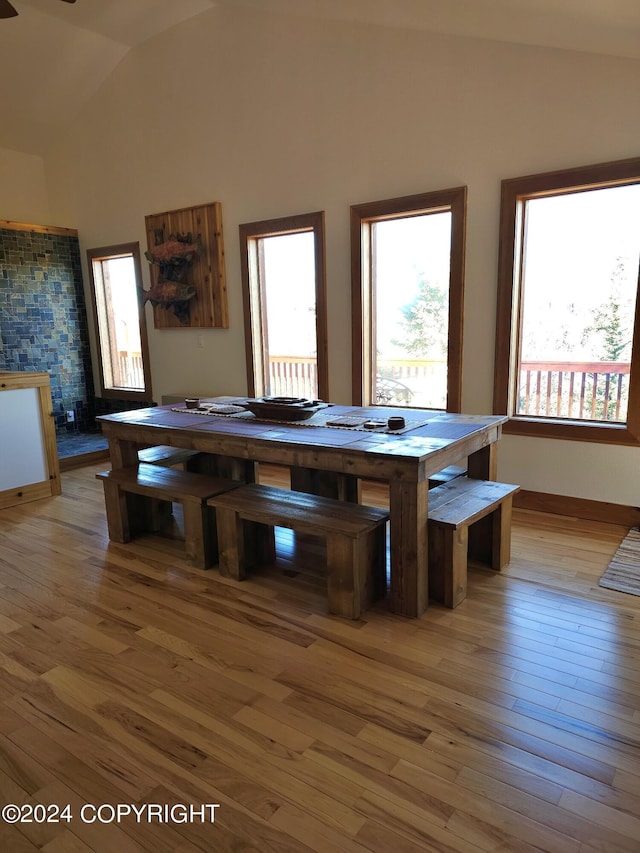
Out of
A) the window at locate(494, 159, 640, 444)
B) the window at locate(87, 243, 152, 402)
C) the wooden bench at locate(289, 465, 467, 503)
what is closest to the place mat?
the wooden bench at locate(289, 465, 467, 503)

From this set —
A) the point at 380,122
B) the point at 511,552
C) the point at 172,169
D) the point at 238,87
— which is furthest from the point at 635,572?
the point at 172,169

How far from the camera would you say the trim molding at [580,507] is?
11.2 ft

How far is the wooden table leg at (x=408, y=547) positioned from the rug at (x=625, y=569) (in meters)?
0.97

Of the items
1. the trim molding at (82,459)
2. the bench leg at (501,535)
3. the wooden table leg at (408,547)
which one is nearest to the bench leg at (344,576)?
the wooden table leg at (408,547)

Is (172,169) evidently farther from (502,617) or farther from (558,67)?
(502,617)

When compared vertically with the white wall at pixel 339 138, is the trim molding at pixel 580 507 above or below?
below

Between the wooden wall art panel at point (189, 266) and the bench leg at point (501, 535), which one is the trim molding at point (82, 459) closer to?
the wooden wall art panel at point (189, 266)

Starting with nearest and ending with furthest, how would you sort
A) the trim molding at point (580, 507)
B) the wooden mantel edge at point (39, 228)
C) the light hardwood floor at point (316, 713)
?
the light hardwood floor at point (316, 713)
the trim molding at point (580, 507)
the wooden mantel edge at point (39, 228)

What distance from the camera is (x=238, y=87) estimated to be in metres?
4.61

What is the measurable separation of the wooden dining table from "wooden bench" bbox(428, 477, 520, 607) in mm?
86

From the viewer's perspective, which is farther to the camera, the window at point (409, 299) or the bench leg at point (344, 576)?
the window at point (409, 299)

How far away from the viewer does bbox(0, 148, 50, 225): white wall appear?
596cm

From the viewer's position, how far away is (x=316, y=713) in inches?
72.4

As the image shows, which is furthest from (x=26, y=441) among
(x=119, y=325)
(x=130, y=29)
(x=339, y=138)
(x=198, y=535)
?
(x=130, y=29)
